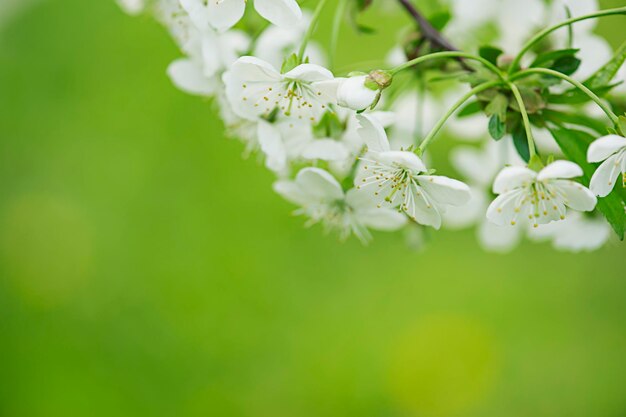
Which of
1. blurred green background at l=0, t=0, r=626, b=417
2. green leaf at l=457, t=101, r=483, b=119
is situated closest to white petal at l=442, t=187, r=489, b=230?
green leaf at l=457, t=101, r=483, b=119

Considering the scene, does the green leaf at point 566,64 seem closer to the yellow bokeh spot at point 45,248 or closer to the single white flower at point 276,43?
the single white flower at point 276,43

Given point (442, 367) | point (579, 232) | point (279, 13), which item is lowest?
point (442, 367)

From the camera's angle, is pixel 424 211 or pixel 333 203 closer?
pixel 424 211

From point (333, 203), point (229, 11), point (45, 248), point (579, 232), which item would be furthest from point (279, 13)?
point (45, 248)

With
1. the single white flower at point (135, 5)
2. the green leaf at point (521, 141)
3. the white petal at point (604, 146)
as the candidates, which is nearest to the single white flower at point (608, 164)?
the white petal at point (604, 146)

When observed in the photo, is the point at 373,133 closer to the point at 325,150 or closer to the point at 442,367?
the point at 325,150

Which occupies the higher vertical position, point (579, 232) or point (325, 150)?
point (325, 150)
